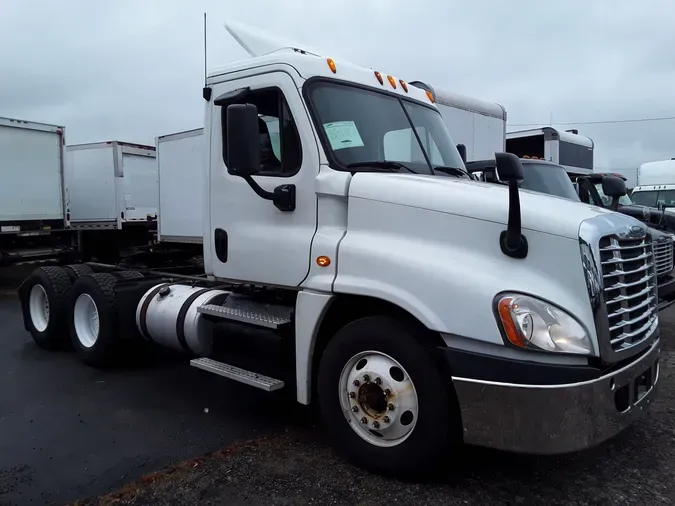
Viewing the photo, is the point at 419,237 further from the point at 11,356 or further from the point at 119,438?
the point at 11,356

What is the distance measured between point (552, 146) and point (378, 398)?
10099 mm

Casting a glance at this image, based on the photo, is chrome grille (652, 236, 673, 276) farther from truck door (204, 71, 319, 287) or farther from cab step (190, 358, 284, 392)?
cab step (190, 358, 284, 392)

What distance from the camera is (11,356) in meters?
7.00

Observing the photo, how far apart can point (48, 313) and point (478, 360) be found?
5.77 metres

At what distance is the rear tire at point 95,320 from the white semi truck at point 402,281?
1493 millimetres

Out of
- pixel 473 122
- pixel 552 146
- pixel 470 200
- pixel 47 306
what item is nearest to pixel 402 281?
pixel 470 200

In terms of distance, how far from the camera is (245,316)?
447cm

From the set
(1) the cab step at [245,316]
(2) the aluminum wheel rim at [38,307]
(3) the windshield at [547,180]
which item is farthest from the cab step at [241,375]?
(3) the windshield at [547,180]

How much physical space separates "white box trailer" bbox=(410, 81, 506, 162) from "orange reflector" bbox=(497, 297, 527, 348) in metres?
5.91

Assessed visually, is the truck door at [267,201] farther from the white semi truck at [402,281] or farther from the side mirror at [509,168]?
the side mirror at [509,168]

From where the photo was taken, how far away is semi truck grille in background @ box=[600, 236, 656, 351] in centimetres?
323

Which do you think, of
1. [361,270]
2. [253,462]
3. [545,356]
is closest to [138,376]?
[253,462]

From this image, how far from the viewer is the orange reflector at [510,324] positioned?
302 centimetres

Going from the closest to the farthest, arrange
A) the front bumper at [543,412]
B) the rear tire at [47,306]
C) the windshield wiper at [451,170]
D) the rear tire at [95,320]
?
1. the front bumper at [543,412]
2. the windshield wiper at [451,170]
3. the rear tire at [95,320]
4. the rear tire at [47,306]
